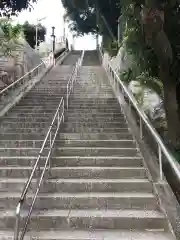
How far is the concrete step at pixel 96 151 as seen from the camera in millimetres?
7207

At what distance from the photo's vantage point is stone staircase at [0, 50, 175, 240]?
4.94 meters

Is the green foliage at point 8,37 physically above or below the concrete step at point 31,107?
above

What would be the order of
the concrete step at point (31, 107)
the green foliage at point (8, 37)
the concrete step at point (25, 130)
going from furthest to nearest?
the green foliage at point (8, 37), the concrete step at point (31, 107), the concrete step at point (25, 130)

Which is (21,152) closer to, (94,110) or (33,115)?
(33,115)

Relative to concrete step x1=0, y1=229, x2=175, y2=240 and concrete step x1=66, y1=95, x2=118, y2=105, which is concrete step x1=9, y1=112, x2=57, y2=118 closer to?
concrete step x1=66, y1=95, x2=118, y2=105

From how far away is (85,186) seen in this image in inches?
233

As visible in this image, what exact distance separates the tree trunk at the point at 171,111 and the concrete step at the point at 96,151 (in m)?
0.79

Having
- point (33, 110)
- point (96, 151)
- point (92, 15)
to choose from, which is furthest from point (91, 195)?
point (92, 15)

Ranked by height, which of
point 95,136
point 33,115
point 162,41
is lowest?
point 95,136

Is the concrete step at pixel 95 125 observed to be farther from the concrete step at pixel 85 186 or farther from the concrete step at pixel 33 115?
the concrete step at pixel 85 186

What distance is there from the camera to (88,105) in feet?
36.6

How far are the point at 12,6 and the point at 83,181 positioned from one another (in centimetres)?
782

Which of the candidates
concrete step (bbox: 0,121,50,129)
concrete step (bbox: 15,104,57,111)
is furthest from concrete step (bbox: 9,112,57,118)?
concrete step (bbox: 0,121,50,129)

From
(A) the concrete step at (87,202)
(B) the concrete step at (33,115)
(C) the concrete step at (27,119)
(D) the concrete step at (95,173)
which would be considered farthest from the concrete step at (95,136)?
(A) the concrete step at (87,202)
